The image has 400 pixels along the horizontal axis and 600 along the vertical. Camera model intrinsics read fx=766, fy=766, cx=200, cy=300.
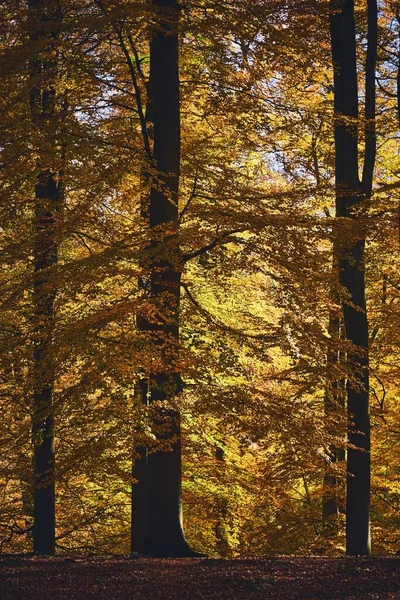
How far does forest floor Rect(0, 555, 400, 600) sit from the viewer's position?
7.45 m

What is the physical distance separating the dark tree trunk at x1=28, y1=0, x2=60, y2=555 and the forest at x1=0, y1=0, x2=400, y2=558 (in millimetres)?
49

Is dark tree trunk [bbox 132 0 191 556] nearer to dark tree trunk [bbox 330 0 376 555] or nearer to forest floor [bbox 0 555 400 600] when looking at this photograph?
forest floor [bbox 0 555 400 600]

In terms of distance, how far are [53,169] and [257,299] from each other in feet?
18.6

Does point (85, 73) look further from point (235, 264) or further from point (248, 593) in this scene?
point (248, 593)

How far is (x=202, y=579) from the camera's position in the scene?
8211mm

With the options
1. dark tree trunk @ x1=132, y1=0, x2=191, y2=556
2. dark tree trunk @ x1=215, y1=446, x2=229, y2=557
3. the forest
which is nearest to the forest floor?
dark tree trunk @ x1=132, y1=0, x2=191, y2=556

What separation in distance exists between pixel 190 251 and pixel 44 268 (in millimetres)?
2068

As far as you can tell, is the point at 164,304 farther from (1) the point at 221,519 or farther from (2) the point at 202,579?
(1) the point at 221,519

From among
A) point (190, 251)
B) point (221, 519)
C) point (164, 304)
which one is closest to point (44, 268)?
point (164, 304)

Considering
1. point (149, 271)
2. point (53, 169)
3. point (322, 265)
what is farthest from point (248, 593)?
point (53, 169)

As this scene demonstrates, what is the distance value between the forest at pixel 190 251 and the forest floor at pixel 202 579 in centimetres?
117

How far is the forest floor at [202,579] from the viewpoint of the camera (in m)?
7.45

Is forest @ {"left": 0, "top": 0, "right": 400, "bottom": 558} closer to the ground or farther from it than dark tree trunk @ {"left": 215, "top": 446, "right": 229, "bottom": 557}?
farther from it

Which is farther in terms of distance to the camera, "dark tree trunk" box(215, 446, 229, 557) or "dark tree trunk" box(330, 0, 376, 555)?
"dark tree trunk" box(215, 446, 229, 557)
